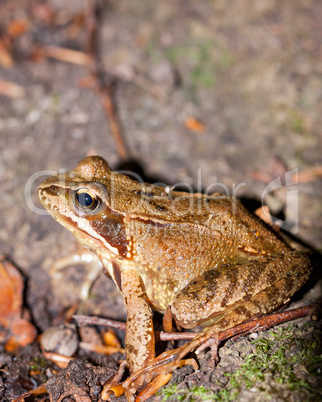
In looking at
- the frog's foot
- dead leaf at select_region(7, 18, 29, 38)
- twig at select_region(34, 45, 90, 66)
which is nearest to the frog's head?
the frog's foot

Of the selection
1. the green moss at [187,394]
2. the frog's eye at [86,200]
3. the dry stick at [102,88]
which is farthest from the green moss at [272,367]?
the dry stick at [102,88]

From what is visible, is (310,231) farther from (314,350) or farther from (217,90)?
(217,90)

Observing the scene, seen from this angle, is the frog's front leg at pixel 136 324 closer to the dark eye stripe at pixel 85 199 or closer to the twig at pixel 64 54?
the dark eye stripe at pixel 85 199

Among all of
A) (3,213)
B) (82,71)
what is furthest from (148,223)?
(82,71)

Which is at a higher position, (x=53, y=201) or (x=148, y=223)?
(x=53, y=201)

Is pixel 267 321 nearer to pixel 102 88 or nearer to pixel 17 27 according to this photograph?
pixel 102 88

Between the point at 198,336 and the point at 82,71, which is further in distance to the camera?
the point at 82,71

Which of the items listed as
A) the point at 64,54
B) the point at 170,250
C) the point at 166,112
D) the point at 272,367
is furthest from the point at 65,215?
the point at 64,54
